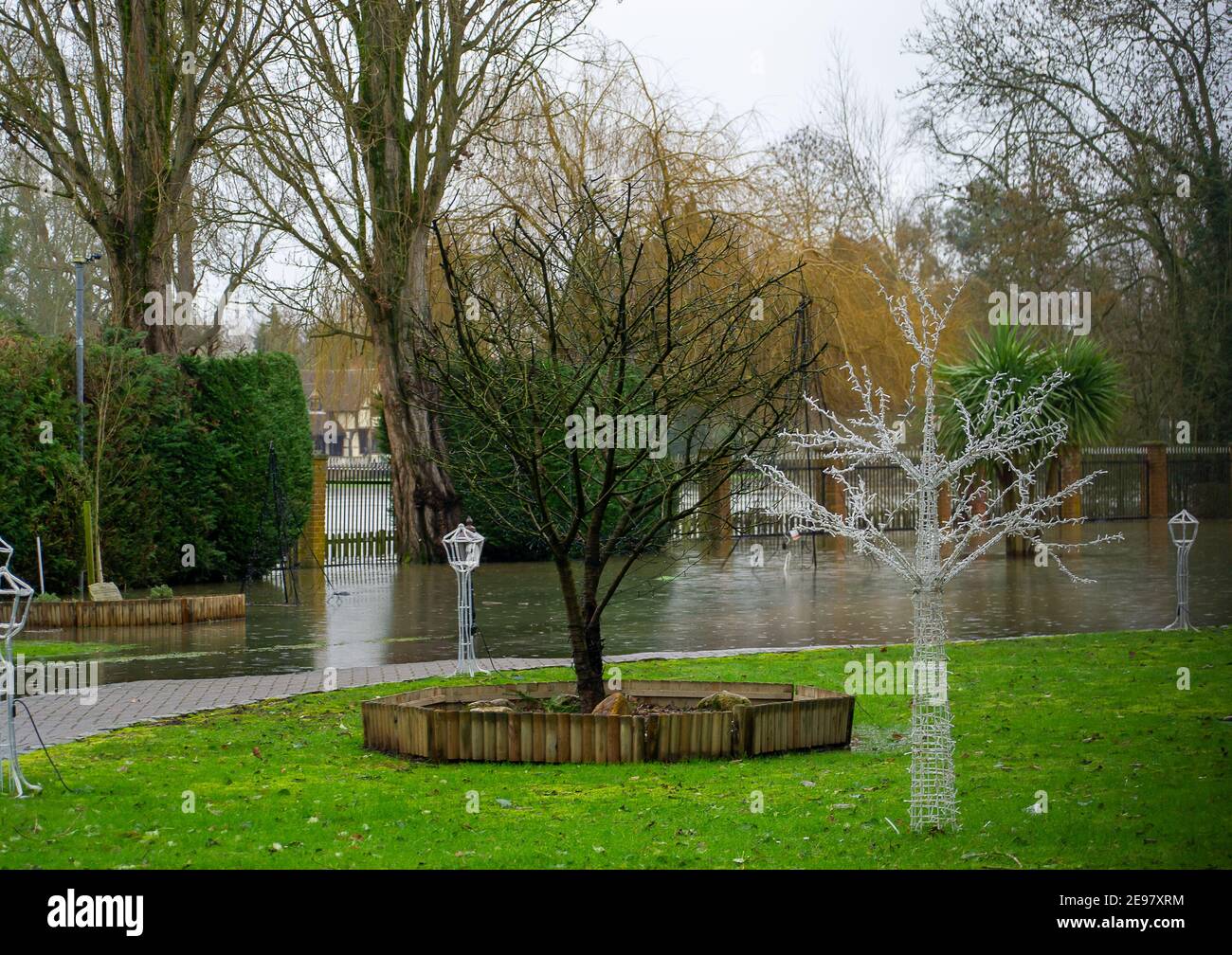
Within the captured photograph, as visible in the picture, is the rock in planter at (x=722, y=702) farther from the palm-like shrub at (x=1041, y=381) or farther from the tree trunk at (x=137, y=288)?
the palm-like shrub at (x=1041, y=381)

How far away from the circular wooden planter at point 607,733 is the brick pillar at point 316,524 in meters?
18.6

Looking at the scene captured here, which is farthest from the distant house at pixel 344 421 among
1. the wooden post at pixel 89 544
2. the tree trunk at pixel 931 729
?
the tree trunk at pixel 931 729

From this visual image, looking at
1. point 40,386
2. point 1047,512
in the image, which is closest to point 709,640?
point 40,386

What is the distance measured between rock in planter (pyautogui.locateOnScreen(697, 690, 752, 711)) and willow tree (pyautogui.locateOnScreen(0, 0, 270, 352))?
16603 mm

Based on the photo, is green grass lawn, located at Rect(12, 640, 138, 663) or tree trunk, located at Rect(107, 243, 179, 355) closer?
green grass lawn, located at Rect(12, 640, 138, 663)

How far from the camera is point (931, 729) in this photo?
22.6ft

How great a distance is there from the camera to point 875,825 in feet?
22.9

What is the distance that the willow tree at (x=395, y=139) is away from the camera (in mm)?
25375

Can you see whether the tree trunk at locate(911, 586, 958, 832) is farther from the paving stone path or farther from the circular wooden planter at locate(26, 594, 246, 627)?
the circular wooden planter at locate(26, 594, 246, 627)

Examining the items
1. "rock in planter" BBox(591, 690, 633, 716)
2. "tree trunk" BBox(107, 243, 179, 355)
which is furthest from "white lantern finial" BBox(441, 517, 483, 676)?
"tree trunk" BBox(107, 243, 179, 355)

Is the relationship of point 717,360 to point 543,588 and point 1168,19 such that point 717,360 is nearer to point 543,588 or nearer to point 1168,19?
point 543,588

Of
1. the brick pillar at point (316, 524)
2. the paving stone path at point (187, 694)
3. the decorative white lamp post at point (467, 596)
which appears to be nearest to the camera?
the paving stone path at point (187, 694)

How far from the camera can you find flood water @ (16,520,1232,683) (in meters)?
15.4

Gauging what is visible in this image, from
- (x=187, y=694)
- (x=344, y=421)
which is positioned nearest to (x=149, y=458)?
(x=187, y=694)
